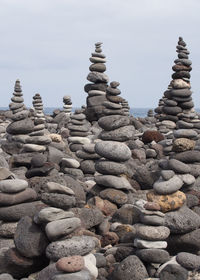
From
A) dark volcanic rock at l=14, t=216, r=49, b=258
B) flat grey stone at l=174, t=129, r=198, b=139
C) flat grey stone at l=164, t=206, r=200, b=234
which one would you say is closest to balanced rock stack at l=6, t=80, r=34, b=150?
flat grey stone at l=174, t=129, r=198, b=139

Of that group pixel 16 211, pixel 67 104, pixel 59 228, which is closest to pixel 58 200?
pixel 59 228

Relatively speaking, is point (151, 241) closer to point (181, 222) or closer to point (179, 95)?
point (181, 222)

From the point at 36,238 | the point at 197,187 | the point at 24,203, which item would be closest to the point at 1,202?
the point at 24,203

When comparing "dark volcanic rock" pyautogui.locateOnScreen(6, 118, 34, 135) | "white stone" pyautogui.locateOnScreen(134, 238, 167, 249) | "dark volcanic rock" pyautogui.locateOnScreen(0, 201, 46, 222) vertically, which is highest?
"dark volcanic rock" pyautogui.locateOnScreen(6, 118, 34, 135)

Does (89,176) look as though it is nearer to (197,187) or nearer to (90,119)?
(197,187)

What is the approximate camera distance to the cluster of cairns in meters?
8.16

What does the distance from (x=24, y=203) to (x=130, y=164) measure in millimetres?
5547

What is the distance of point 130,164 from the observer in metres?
15.3

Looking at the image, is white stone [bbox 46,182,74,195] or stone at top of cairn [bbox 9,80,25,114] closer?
white stone [bbox 46,182,74,195]

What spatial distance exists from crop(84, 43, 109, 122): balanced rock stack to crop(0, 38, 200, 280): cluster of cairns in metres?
5.48

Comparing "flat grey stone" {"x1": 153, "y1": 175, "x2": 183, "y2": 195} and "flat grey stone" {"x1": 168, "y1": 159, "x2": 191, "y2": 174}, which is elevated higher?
"flat grey stone" {"x1": 168, "y1": 159, "x2": 191, "y2": 174}

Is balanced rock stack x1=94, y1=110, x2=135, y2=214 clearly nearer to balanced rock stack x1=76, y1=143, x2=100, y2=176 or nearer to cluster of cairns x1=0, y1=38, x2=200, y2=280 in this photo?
cluster of cairns x1=0, y1=38, x2=200, y2=280

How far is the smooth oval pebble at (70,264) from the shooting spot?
7.30 metres

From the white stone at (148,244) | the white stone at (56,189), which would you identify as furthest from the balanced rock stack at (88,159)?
the white stone at (148,244)
